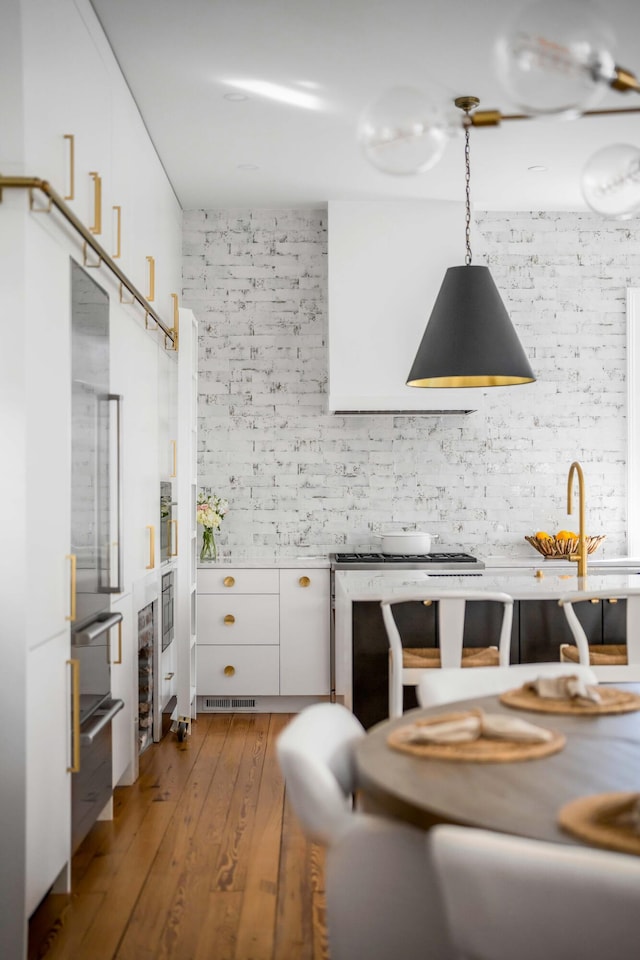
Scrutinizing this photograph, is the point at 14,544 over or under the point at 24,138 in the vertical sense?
under

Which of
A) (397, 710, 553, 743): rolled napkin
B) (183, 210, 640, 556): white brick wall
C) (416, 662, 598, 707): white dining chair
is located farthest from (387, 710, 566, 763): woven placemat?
(183, 210, 640, 556): white brick wall

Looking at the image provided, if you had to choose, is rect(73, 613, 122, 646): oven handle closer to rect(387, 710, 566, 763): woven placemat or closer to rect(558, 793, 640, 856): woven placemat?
rect(387, 710, 566, 763): woven placemat

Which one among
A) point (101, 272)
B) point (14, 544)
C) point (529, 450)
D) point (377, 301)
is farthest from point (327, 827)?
point (529, 450)

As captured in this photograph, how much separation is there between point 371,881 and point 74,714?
4.58 ft

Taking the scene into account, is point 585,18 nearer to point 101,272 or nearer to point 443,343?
point 101,272

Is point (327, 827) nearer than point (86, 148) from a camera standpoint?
Yes

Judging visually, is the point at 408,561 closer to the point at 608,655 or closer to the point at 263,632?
the point at 263,632

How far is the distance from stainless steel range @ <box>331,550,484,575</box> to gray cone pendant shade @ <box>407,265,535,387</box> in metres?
1.40

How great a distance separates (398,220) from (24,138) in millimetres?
3404

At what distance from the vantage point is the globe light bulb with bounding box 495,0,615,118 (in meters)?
1.40

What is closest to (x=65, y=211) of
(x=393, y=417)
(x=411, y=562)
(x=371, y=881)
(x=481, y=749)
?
(x=481, y=749)

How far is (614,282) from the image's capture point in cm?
591

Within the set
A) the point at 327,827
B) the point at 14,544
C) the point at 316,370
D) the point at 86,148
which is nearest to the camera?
the point at 327,827

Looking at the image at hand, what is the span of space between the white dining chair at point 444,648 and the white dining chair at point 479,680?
2.04 feet
